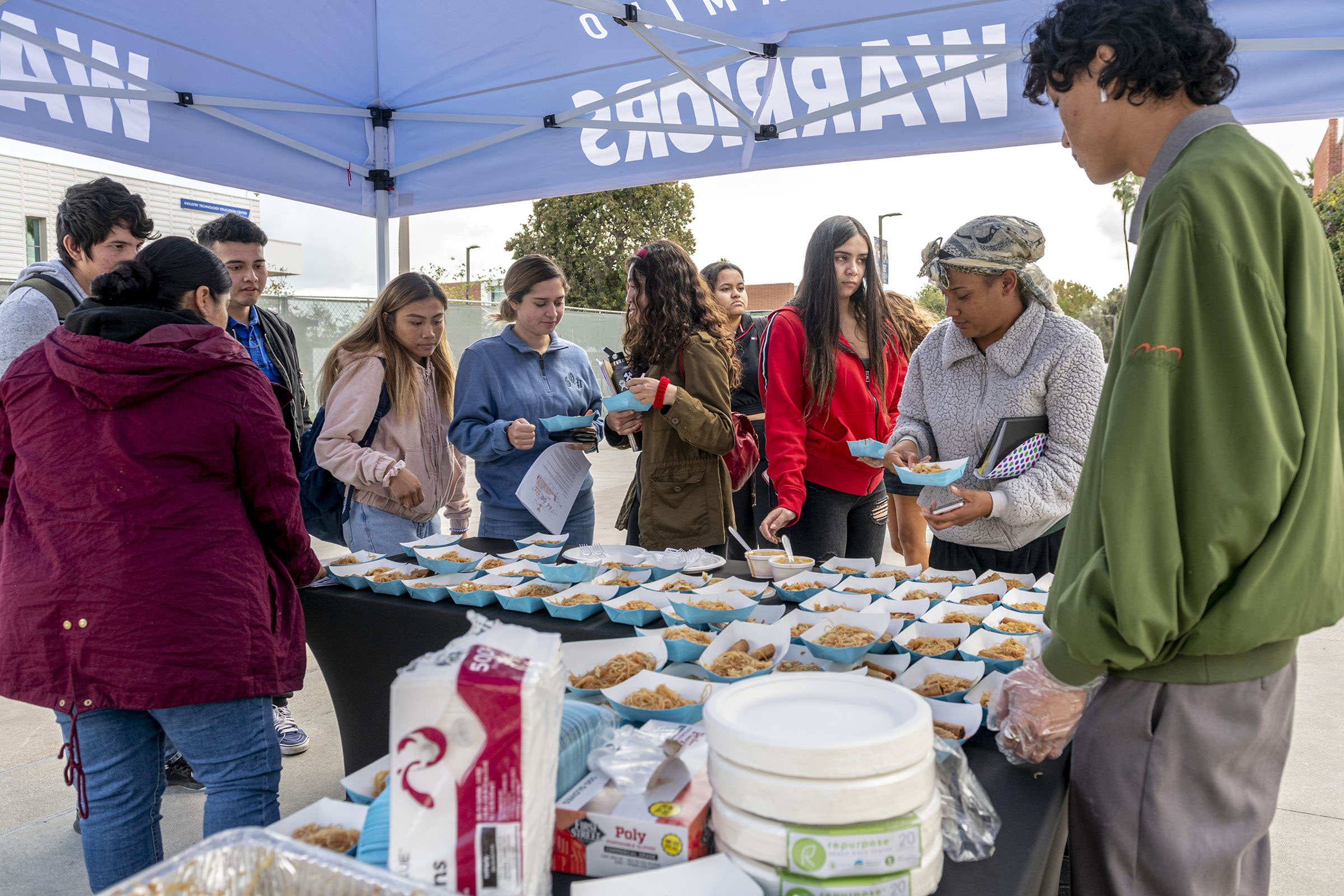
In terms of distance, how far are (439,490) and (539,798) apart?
8.12 feet

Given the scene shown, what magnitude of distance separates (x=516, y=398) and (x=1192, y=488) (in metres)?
2.49

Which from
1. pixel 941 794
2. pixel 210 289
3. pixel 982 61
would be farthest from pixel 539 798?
pixel 982 61

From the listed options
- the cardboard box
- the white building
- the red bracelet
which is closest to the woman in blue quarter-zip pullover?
the red bracelet

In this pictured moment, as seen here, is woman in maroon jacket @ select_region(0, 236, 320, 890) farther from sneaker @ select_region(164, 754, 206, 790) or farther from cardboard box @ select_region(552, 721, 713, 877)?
sneaker @ select_region(164, 754, 206, 790)

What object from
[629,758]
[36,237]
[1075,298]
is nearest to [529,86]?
[629,758]

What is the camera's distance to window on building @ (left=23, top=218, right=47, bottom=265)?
19609 mm

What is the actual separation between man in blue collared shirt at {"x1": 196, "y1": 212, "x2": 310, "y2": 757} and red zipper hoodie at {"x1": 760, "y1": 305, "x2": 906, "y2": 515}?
1705 millimetres

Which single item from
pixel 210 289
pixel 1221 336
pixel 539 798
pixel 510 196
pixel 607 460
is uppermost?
pixel 510 196

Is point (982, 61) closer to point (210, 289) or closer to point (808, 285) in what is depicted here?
point (808, 285)

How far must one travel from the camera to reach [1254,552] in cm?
101

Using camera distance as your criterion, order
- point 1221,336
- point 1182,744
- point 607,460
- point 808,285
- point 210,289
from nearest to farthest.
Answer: point 1221,336 → point 1182,744 → point 210,289 → point 808,285 → point 607,460

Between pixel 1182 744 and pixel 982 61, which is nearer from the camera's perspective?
pixel 1182 744

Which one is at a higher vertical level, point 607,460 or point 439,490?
point 439,490

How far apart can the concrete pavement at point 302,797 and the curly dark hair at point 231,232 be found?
1.96 m
